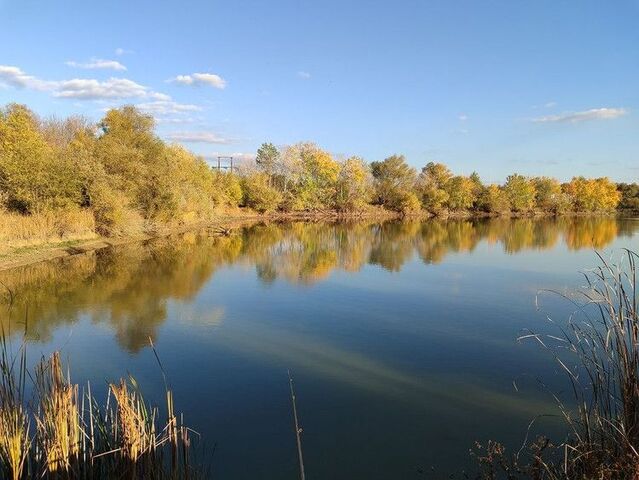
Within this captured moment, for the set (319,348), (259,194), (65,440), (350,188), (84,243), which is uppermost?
(350,188)

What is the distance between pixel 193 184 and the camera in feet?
118

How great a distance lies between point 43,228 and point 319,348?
14.3 meters

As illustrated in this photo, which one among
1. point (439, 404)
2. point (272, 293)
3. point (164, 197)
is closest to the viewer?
point (439, 404)

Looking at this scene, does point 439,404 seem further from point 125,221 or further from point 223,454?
point 125,221

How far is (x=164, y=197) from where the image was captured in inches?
1117

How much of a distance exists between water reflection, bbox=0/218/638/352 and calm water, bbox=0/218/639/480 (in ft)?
0.27

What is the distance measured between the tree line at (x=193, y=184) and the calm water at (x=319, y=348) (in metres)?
4.27

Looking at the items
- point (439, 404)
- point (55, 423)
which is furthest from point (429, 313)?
point (55, 423)

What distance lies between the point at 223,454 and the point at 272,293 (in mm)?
8330

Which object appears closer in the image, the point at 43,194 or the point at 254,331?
the point at 254,331

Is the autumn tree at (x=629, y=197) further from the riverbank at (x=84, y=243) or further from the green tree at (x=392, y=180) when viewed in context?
the riverbank at (x=84, y=243)

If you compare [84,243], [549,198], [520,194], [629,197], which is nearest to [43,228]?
[84,243]

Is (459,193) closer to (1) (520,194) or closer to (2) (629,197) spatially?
(1) (520,194)

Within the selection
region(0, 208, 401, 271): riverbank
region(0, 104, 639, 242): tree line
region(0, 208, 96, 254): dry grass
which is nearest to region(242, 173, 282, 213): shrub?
region(0, 104, 639, 242): tree line
